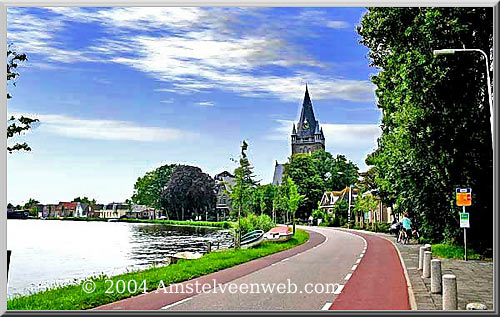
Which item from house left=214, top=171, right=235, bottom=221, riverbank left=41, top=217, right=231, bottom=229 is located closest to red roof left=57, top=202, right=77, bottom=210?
riverbank left=41, top=217, right=231, bottom=229

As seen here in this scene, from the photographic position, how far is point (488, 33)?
16.4 meters

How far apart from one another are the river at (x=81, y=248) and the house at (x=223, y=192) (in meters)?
1.39

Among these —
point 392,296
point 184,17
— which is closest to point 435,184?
point 392,296

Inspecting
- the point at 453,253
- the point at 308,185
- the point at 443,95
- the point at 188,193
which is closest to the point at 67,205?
the point at 188,193

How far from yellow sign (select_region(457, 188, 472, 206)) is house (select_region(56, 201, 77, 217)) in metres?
10.5

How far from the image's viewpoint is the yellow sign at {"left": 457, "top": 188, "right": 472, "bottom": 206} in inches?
677

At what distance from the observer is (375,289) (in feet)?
42.4

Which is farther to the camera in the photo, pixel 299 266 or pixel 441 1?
pixel 299 266

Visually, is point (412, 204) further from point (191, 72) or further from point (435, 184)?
point (191, 72)

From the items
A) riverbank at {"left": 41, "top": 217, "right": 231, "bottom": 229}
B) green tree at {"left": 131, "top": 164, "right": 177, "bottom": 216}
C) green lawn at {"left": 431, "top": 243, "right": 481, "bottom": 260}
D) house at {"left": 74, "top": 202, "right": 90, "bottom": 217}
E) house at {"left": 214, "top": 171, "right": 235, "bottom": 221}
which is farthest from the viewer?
house at {"left": 214, "top": 171, "right": 235, "bottom": 221}

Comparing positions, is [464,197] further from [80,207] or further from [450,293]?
[80,207]

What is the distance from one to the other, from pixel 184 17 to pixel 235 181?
11.0 metres

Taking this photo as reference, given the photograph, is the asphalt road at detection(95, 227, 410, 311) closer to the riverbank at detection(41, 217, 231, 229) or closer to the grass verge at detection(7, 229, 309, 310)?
the grass verge at detection(7, 229, 309, 310)

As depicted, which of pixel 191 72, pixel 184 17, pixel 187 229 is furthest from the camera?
pixel 187 229
